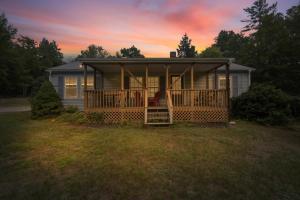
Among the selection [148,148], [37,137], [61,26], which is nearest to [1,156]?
[37,137]

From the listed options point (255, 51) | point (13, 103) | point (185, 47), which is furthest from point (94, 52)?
point (255, 51)

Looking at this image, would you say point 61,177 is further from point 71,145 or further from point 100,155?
point 71,145

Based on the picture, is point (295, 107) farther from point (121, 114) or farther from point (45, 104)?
point (45, 104)

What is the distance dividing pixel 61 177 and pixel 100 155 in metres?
1.46

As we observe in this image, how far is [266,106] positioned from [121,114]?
6978mm

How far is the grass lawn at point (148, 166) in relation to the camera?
4.00 metres

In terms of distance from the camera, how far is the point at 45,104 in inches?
508

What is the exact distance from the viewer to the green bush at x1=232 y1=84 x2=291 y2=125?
11.4m

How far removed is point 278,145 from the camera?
291 inches

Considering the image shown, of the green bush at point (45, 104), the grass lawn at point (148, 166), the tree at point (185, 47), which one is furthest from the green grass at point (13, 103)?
the tree at point (185, 47)

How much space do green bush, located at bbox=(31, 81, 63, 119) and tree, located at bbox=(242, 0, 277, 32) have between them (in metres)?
32.5

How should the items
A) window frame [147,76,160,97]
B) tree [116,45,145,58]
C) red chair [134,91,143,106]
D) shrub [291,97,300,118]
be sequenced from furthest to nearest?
tree [116,45,145,58]
window frame [147,76,160,97]
shrub [291,97,300,118]
red chair [134,91,143,106]

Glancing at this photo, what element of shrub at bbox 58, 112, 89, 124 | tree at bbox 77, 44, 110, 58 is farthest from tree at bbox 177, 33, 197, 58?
shrub at bbox 58, 112, 89, 124

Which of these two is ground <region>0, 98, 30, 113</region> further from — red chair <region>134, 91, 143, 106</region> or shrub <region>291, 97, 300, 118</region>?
shrub <region>291, 97, 300, 118</region>
